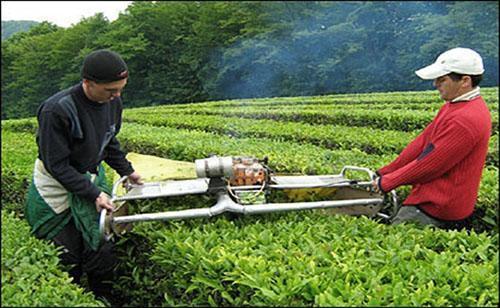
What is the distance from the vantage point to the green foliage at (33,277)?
6.77 ft

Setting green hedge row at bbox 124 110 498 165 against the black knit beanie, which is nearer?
the black knit beanie

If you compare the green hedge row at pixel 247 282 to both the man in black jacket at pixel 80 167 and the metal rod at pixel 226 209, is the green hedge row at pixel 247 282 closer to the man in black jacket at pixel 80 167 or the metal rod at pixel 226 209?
the metal rod at pixel 226 209

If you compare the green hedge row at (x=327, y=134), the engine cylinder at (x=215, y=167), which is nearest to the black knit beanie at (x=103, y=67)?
the engine cylinder at (x=215, y=167)

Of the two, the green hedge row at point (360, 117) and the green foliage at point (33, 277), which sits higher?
the green foliage at point (33, 277)

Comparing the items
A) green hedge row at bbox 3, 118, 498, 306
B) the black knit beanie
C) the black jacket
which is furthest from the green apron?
the black knit beanie

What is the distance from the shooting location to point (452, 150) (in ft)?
9.12

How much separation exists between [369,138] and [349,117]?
2.19m

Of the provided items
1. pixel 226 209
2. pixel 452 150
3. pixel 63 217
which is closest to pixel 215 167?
pixel 226 209

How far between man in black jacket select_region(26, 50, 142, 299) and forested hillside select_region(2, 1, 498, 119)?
20.8 ft

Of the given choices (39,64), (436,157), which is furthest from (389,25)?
(436,157)

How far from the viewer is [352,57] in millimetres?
13961

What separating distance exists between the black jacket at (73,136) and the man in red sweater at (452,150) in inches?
60.4

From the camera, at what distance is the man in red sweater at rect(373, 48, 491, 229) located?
2783 mm

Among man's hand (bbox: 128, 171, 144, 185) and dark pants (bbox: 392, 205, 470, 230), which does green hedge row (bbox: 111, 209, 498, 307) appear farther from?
man's hand (bbox: 128, 171, 144, 185)
